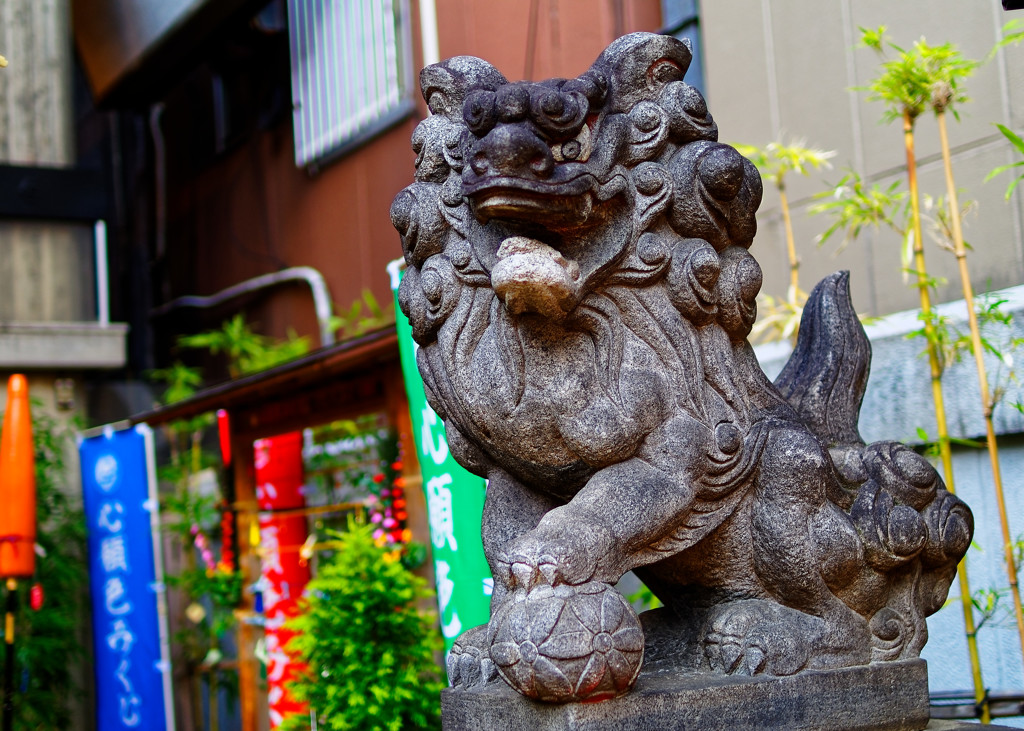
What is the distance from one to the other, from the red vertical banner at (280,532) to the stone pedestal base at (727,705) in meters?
4.34

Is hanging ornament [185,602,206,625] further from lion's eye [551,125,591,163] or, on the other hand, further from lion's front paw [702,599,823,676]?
lion's eye [551,125,591,163]

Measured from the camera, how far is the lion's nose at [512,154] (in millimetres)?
2156

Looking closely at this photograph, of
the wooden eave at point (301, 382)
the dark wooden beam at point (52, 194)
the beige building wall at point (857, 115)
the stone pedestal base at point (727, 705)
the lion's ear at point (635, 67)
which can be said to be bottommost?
the stone pedestal base at point (727, 705)

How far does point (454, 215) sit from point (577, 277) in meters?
0.34

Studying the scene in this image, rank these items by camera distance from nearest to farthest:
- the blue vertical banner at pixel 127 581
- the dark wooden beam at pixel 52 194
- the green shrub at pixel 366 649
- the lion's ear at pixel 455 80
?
the lion's ear at pixel 455 80 → the green shrub at pixel 366 649 → the blue vertical banner at pixel 127 581 → the dark wooden beam at pixel 52 194

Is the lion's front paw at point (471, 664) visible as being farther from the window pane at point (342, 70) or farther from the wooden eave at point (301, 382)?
the window pane at point (342, 70)

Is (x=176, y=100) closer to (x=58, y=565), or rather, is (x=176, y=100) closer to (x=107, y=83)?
(x=107, y=83)

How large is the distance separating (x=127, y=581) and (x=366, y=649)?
3215mm

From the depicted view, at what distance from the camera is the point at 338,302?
25.9ft

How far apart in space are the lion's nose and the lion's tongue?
0.51 ft

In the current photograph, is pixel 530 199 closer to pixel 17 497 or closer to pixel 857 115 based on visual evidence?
pixel 857 115

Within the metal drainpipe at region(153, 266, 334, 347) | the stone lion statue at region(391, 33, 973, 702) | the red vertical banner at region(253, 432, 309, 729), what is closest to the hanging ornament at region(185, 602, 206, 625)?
the red vertical banner at region(253, 432, 309, 729)

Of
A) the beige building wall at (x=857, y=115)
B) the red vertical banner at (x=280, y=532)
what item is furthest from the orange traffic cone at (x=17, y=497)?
the beige building wall at (x=857, y=115)

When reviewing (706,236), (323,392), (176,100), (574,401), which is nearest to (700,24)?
(323,392)
